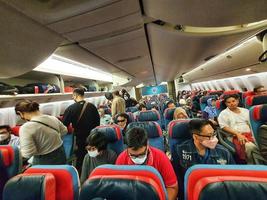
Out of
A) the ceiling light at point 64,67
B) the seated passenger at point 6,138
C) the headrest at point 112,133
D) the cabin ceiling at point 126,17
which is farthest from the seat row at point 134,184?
the seated passenger at point 6,138

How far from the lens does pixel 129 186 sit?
1.04 m

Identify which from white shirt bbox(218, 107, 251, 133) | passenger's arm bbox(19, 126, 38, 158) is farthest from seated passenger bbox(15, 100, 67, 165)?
white shirt bbox(218, 107, 251, 133)

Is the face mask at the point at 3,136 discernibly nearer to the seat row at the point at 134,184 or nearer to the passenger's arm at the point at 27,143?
the passenger's arm at the point at 27,143

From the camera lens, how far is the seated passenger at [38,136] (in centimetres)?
234

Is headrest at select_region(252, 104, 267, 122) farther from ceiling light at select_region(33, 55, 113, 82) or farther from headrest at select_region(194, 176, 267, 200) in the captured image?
ceiling light at select_region(33, 55, 113, 82)

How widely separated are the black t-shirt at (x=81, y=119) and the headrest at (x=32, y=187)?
2.11 m

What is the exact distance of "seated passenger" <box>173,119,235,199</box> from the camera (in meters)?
2.08

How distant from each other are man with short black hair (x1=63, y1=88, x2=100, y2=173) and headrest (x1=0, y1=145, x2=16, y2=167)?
4.42 ft

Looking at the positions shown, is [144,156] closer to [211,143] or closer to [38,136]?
[211,143]

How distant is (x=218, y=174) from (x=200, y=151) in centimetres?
121

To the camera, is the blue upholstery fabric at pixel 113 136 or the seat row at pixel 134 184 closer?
the seat row at pixel 134 184

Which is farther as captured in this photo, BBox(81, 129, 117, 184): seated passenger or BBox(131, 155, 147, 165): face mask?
BBox(81, 129, 117, 184): seated passenger

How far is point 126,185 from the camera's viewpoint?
1041 mm

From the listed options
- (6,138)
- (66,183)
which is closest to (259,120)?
(66,183)
